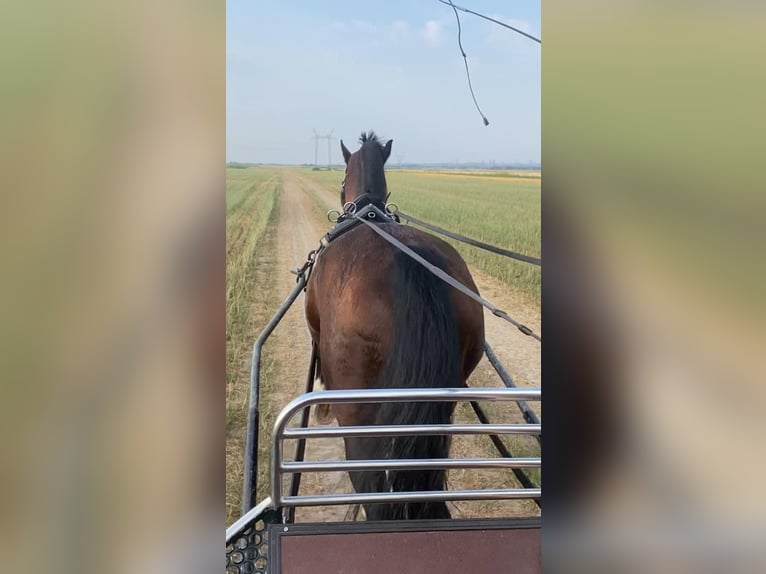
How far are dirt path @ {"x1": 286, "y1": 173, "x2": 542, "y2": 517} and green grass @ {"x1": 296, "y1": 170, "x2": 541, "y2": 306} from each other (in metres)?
0.03

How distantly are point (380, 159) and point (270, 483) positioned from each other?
119 centimetres

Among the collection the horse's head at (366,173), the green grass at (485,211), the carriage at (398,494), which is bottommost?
the carriage at (398,494)

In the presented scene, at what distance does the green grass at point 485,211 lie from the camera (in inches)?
35.5

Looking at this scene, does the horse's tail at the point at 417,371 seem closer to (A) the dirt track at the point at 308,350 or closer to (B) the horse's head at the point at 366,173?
(A) the dirt track at the point at 308,350

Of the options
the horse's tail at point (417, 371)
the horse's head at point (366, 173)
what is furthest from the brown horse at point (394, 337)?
the horse's head at point (366, 173)

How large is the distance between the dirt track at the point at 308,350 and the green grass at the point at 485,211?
44 mm
